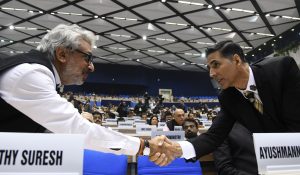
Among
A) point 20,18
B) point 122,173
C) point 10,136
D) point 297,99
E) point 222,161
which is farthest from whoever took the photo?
point 20,18

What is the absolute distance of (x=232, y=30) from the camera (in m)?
15.3

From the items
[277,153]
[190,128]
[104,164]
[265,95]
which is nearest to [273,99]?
[265,95]

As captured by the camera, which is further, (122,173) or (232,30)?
(232,30)

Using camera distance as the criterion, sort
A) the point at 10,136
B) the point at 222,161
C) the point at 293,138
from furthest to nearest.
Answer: the point at 222,161, the point at 293,138, the point at 10,136

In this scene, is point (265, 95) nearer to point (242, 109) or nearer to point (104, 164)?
point (242, 109)

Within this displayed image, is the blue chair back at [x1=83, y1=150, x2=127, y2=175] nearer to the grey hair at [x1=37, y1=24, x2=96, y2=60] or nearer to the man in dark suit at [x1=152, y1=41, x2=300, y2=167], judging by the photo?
the man in dark suit at [x1=152, y1=41, x2=300, y2=167]

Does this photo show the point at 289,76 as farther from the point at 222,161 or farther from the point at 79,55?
the point at 79,55

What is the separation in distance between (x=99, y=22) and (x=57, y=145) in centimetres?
1407

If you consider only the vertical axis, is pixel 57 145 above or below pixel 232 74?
below

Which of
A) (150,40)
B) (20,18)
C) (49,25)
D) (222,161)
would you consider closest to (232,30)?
(150,40)

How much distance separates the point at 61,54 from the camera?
200 centimetres

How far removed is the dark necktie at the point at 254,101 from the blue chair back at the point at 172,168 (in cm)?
89

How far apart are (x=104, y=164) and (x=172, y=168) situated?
2.20 feet

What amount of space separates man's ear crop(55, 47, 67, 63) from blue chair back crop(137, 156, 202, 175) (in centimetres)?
111
